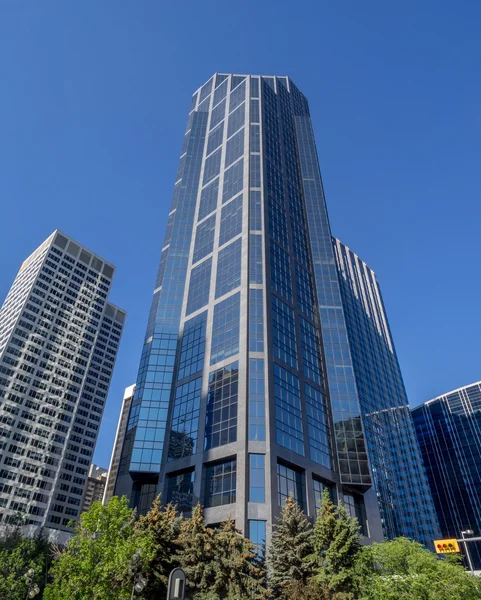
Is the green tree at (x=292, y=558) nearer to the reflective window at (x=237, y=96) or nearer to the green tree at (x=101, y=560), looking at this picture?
the green tree at (x=101, y=560)

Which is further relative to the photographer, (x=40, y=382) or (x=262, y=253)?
(x=40, y=382)

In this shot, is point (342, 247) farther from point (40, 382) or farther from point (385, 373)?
point (40, 382)

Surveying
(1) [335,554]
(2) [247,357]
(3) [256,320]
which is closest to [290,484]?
(2) [247,357]

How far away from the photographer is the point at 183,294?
8281cm

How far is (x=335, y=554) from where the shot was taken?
34.6 m

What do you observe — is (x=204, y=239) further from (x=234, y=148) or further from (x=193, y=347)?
(x=193, y=347)

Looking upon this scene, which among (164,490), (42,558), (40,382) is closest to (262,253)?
(164,490)

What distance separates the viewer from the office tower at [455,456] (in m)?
124

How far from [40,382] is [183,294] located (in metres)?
66.0

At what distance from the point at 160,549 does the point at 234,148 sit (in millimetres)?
82209

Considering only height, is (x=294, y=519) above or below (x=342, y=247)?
below

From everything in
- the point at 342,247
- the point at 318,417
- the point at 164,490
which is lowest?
the point at 164,490

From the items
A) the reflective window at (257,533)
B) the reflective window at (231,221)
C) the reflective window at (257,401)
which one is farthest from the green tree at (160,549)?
the reflective window at (231,221)

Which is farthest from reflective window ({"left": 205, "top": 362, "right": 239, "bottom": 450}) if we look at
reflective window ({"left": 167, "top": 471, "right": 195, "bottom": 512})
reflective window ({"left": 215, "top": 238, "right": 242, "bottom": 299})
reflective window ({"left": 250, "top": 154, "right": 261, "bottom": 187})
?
reflective window ({"left": 250, "top": 154, "right": 261, "bottom": 187})
